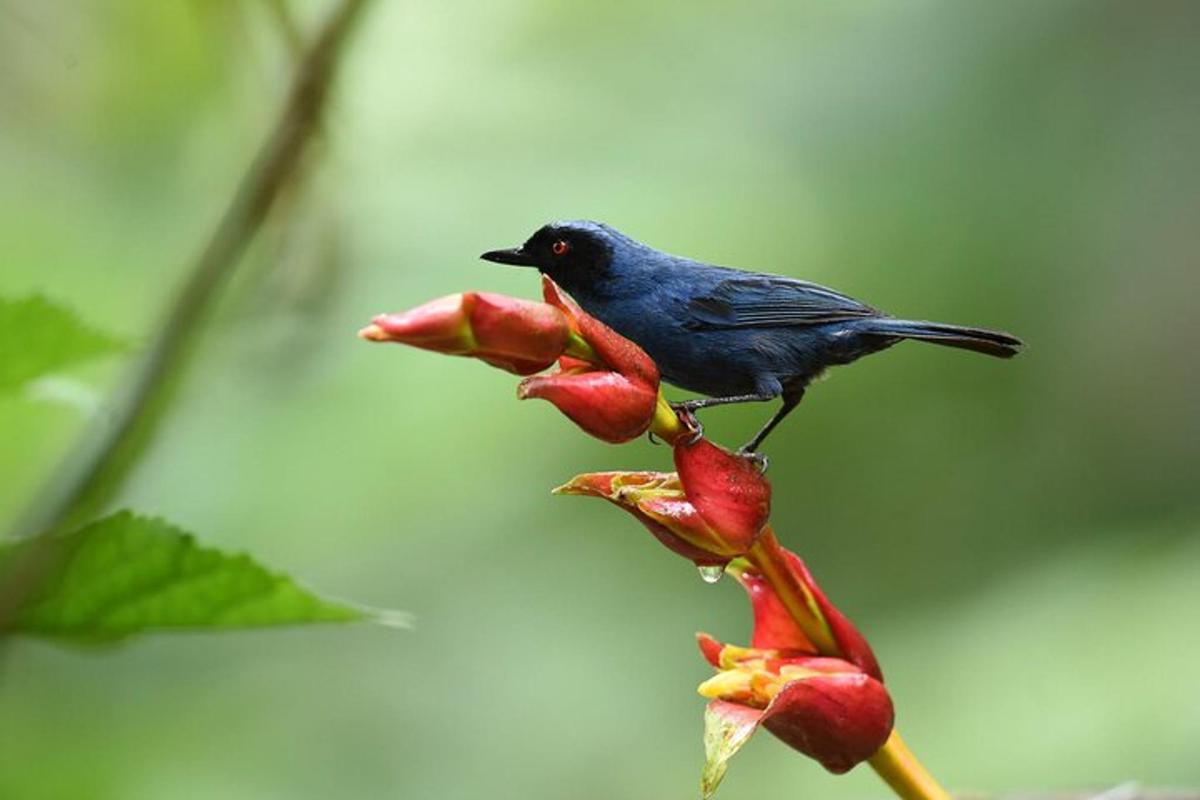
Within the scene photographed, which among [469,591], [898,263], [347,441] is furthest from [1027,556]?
[347,441]

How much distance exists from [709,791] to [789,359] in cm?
102

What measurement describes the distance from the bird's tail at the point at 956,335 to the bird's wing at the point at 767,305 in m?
0.07

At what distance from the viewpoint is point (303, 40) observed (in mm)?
2002

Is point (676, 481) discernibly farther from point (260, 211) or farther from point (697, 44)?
point (697, 44)

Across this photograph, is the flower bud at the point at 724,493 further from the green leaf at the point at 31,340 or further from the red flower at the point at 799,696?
the green leaf at the point at 31,340

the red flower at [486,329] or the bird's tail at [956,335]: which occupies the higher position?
the red flower at [486,329]

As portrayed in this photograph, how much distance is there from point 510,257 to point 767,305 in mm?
527

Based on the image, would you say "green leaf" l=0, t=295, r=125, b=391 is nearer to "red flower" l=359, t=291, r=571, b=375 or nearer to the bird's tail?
"red flower" l=359, t=291, r=571, b=375

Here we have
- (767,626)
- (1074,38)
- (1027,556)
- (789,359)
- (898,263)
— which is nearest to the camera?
(767,626)

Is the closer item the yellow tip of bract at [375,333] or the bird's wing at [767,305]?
the yellow tip of bract at [375,333]

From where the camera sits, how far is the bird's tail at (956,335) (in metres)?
1.92

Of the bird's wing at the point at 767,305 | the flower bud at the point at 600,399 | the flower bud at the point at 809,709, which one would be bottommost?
the flower bud at the point at 809,709

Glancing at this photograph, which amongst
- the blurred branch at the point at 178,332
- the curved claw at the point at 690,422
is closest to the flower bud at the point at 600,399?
the curved claw at the point at 690,422

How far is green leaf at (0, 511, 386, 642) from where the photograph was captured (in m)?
1.17
